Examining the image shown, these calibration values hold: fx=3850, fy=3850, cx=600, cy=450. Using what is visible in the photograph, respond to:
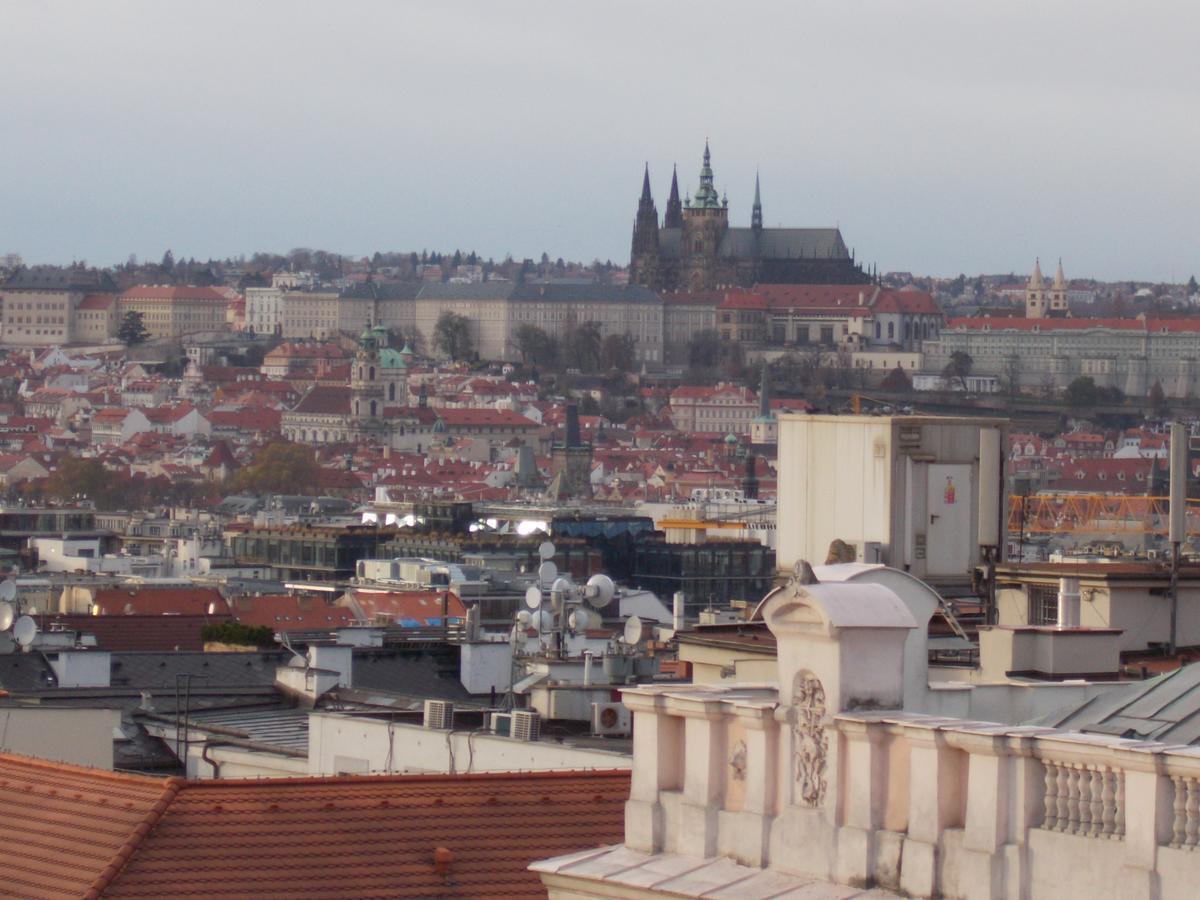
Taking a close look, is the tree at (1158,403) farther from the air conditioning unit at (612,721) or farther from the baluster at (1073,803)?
the baluster at (1073,803)

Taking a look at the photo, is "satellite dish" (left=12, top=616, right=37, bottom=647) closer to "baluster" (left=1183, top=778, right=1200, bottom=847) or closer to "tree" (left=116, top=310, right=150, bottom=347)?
"baluster" (left=1183, top=778, right=1200, bottom=847)

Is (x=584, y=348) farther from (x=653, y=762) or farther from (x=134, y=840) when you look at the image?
(x=653, y=762)

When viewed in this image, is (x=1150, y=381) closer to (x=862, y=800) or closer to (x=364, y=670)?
(x=364, y=670)

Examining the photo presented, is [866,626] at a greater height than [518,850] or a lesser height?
greater

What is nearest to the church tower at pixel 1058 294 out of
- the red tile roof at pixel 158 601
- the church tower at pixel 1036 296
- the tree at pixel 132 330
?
the church tower at pixel 1036 296

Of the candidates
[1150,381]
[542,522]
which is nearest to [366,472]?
[542,522]
